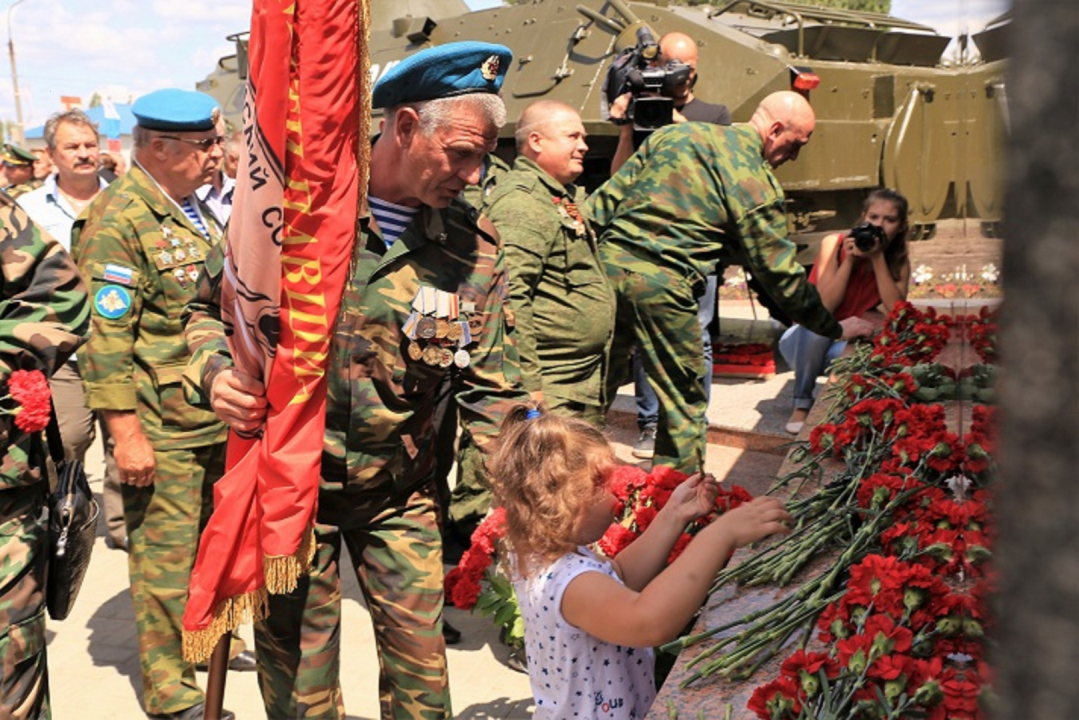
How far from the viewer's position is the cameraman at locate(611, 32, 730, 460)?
659 cm

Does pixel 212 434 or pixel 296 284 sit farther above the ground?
pixel 296 284

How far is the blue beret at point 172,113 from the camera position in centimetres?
419

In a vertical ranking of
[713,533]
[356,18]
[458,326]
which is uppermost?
[356,18]

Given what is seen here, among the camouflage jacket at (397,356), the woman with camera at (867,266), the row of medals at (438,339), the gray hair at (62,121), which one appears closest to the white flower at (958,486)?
the camouflage jacket at (397,356)

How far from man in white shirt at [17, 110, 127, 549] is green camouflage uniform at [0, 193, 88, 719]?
9.79 feet

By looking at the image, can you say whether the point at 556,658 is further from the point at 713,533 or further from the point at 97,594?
the point at 97,594

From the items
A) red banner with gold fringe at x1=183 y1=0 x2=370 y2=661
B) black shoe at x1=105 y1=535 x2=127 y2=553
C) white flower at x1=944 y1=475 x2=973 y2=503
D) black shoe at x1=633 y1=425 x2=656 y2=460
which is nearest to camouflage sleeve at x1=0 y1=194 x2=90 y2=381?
red banner with gold fringe at x1=183 y1=0 x2=370 y2=661

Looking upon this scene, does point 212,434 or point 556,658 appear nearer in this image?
point 556,658

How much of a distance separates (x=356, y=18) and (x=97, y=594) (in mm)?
3883

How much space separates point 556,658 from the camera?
2.58 meters

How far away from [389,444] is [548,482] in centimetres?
51

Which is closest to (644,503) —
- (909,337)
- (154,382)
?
(154,382)

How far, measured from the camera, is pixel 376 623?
301 cm

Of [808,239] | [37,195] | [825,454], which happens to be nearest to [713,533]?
[825,454]
